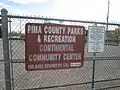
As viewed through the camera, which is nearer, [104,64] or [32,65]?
[32,65]

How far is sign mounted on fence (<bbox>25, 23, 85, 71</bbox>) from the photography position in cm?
427

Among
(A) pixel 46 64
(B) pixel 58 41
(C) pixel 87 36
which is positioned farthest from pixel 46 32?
(C) pixel 87 36

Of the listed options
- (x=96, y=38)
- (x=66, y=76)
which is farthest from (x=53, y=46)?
(x=66, y=76)

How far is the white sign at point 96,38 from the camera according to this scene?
509 centimetres

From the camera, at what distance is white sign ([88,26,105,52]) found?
16.7 feet

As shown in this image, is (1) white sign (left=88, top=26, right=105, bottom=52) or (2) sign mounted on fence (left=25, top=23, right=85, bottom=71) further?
(1) white sign (left=88, top=26, right=105, bottom=52)

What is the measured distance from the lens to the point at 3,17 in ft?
13.1

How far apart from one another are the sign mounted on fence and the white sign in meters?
0.33

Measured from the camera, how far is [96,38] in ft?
16.9

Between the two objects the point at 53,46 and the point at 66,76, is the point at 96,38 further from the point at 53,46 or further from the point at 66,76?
the point at 66,76

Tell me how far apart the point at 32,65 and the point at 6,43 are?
73cm

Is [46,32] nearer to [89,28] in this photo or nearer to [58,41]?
[58,41]

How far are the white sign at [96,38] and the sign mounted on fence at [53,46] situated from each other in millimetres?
331

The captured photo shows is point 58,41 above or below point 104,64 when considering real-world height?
above
